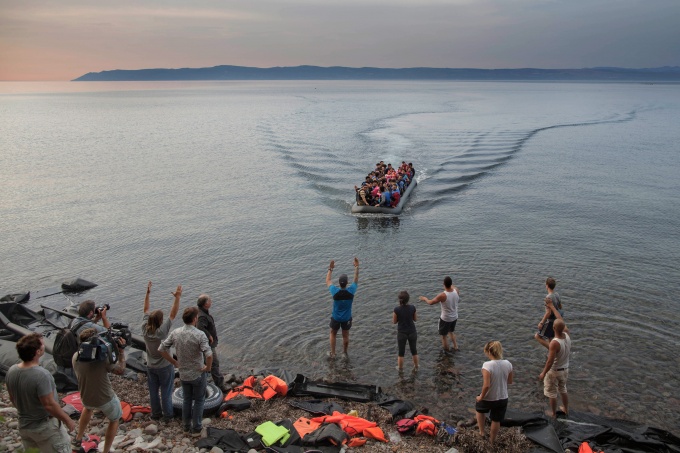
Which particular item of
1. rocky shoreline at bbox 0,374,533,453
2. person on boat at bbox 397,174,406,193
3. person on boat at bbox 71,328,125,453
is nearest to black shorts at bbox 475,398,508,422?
rocky shoreline at bbox 0,374,533,453

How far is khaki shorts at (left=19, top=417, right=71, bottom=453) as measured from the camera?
6.06 meters

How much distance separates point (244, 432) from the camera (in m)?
8.20

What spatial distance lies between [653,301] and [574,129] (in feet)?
171

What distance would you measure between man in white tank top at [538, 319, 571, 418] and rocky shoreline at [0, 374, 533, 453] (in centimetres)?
126

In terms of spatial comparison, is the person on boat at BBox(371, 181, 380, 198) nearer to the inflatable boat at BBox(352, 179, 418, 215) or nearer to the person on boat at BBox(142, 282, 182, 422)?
the inflatable boat at BBox(352, 179, 418, 215)

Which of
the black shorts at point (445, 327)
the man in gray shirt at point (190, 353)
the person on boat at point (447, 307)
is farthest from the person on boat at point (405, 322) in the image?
the man in gray shirt at point (190, 353)

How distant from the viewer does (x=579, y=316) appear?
13844mm

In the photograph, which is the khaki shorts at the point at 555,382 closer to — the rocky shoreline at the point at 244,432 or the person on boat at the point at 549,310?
the person on boat at the point at 549,310

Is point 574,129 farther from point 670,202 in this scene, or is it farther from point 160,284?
point 160,284

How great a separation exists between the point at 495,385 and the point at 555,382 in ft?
5.89

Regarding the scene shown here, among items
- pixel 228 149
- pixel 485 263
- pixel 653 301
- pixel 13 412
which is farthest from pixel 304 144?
pixel 13 412

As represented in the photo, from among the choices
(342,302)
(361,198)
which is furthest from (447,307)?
(361,198)

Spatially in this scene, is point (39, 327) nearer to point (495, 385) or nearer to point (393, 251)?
point (495, 385)

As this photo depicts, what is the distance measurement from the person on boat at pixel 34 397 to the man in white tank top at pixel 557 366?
6.87m
